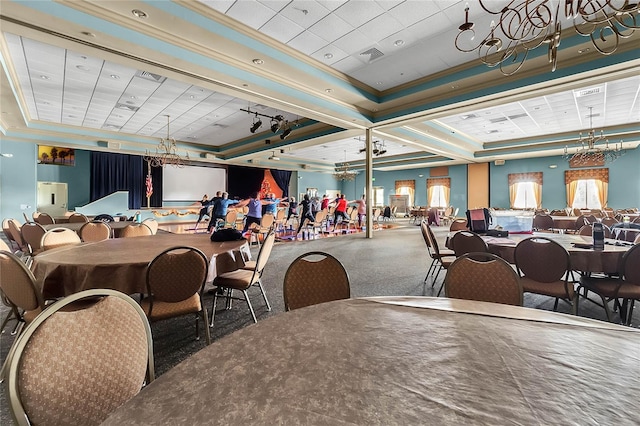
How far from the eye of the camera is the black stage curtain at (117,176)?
11.7 m

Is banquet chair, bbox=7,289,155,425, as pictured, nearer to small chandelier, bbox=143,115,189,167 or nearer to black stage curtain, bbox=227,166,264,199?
small chandelier, bbox=143,115,189,167

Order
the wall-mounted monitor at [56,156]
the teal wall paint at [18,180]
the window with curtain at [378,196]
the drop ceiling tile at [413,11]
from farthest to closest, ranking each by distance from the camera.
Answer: the window with curtain at [378,196], the wall-mounted monitor at [56,156], the teal wall paint at [18,180], the drop ceiling tile at [413,11]

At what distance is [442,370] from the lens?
87cm

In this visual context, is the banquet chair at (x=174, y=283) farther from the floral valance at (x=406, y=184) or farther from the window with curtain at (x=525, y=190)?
the floral valance at (x=406, y=184)

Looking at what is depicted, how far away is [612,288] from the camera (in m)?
2.60

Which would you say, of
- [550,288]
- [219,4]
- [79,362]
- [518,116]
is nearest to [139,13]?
[219,4]

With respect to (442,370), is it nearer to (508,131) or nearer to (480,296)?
(480,296)

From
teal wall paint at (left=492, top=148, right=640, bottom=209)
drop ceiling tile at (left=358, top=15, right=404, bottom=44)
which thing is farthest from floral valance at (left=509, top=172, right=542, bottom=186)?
drop ceiling tile at (left=358, top=15, right=404, bottom=44)

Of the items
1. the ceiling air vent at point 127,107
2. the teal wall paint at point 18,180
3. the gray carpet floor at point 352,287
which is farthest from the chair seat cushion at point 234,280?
the teal wall paint at point 18,180

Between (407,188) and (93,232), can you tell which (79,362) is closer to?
(93,232)

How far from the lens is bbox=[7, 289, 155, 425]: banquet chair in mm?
866

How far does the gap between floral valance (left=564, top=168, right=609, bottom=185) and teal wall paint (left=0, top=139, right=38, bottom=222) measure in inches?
782

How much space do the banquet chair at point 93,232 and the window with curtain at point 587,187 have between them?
1584 cm

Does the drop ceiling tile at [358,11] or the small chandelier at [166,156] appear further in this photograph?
the small chandelier at [166,156]
